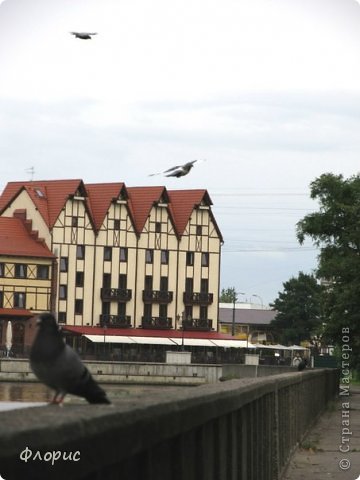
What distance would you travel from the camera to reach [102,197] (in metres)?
108

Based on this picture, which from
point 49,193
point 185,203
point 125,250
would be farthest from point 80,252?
point 185,203

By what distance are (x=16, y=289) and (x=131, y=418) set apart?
98.4 m

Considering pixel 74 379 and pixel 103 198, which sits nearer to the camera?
pixel 74 379

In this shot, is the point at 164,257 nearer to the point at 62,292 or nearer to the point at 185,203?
the point at 185,203

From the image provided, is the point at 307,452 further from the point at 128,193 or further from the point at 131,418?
the point at 128,193

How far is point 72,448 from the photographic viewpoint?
4152 mm

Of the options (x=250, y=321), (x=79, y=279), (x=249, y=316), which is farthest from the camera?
(x=249, y=316)

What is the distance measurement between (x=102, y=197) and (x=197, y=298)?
11.0m

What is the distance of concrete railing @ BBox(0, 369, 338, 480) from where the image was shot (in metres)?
4.01

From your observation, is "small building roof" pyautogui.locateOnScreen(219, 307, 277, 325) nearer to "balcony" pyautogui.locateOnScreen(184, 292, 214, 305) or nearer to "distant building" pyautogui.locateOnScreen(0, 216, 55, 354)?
"balcony" pyautogui.locateOnScreen(184, 292, 214, 305)

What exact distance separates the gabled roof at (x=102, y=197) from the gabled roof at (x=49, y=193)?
1483 millimetres

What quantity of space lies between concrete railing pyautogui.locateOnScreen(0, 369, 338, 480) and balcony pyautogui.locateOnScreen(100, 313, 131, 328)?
94841 mm

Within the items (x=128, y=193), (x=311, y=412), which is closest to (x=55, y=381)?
(x=311, y=412)

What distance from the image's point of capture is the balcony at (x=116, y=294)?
105625mm
